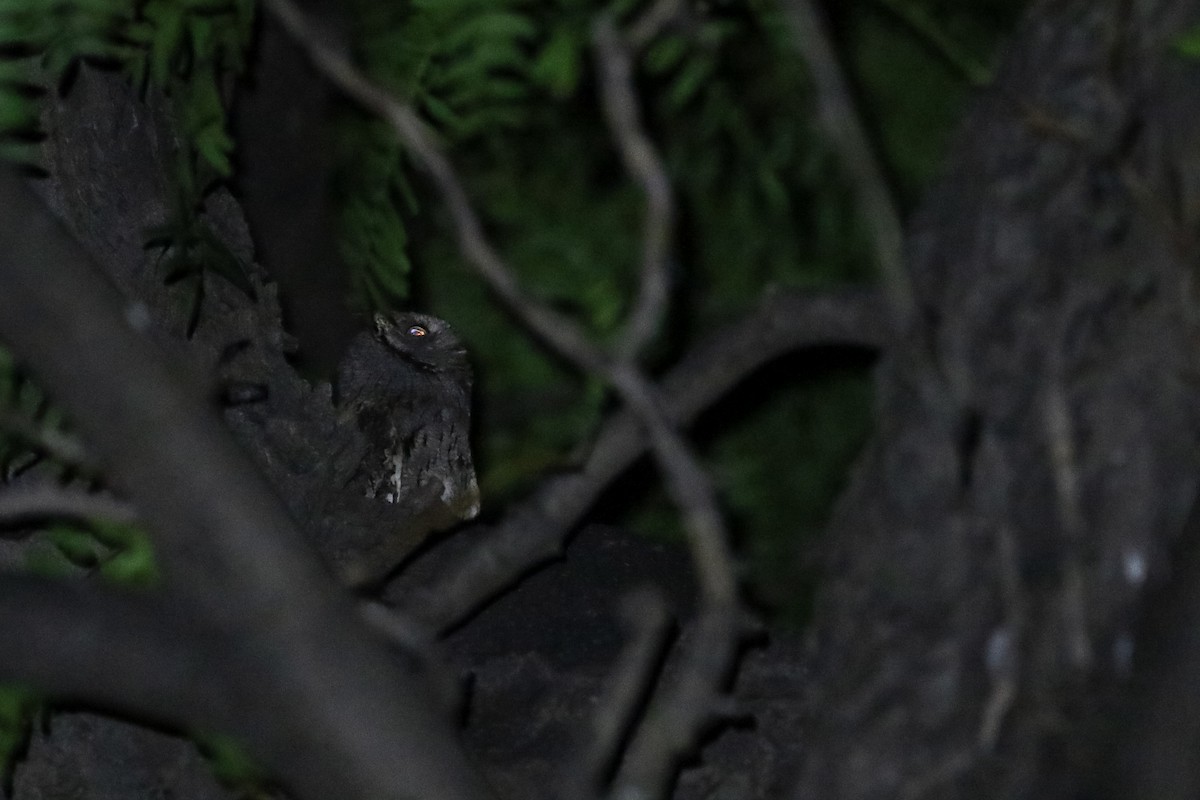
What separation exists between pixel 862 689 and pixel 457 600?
52cm

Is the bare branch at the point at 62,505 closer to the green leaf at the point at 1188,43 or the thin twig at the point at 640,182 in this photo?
the thin twig at the point at 640,182

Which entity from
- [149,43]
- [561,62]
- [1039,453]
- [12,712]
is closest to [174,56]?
[149,43]

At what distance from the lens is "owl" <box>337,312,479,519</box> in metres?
3.93

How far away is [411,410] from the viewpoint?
411 cm

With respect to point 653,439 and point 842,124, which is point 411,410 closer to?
point 653,439

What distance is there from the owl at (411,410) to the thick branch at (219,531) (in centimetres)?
210

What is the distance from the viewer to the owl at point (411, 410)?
393cm

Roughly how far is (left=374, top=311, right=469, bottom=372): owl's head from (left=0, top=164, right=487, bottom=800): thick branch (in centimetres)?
250

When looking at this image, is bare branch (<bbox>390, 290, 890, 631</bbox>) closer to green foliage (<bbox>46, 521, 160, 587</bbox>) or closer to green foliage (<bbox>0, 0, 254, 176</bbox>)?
green foliage (<bbox>46, 521, 160, 587</bbox>)

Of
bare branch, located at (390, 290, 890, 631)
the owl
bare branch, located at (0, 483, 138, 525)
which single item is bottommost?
the owl

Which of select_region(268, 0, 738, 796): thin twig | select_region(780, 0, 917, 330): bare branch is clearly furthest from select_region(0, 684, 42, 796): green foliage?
select_region(780, 0, 917, 330): bare branch

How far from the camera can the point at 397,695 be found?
1.75 metres

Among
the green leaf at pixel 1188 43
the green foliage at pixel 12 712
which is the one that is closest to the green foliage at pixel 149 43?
the green foliage at pixel 12 712

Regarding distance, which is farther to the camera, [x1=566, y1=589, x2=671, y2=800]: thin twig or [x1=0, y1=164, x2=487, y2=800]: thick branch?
[x1=566, y1=589, x2=671, y2=800]: thin twig
